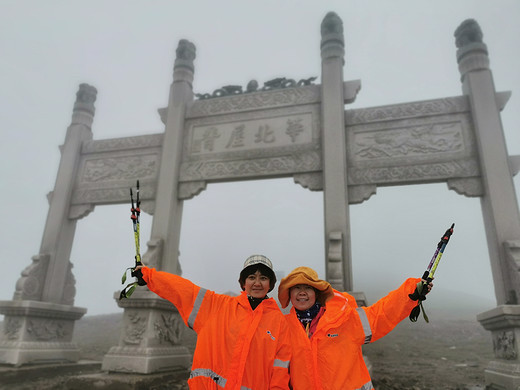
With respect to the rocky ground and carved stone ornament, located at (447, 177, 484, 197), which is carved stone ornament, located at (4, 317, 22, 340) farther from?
carved stone ornament, located at (447, 177, 484, 197)

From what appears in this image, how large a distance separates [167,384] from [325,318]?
3616 mm

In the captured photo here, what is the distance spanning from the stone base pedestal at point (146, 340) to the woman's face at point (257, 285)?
11.5 ft

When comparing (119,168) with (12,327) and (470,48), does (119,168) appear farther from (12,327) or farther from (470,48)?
(470,48)

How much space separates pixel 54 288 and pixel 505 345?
7123mm

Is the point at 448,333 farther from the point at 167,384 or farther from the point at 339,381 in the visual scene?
the point at 339,381

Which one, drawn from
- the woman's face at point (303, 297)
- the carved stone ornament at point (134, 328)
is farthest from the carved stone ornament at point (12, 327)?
the woman's face at point (303, 297)

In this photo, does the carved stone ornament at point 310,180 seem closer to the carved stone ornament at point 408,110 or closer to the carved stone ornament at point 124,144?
the carved stone ornament at point 408,110

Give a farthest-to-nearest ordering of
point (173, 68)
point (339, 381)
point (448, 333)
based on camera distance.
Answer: point (448, 333), point (173, 68), point (339, 381)

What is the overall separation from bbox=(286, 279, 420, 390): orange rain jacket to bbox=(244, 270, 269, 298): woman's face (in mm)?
293

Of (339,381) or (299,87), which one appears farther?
(299,87)

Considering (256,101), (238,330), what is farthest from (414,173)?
(238,330)

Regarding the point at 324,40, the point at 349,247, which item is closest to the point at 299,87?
the point at 324,40

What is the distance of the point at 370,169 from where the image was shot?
5.72 metres

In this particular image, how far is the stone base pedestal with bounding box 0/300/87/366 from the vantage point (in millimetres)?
5691
